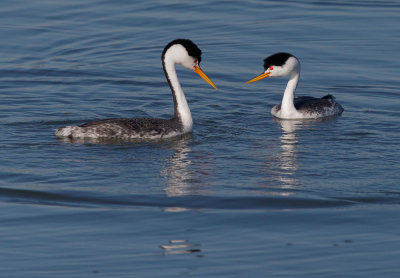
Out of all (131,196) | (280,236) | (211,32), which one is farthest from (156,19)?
(280,236)

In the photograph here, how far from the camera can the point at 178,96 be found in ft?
47.8

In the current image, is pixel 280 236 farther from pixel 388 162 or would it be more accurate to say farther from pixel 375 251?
pixel 388 162

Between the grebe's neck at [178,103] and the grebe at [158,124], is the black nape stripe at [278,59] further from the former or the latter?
the grebe's neck at [178,103]

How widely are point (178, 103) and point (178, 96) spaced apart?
130 millimetres

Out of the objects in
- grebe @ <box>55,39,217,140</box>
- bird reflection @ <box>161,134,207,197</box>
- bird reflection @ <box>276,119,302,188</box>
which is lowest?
bird reflection @ <box>161,134,207,197</box>

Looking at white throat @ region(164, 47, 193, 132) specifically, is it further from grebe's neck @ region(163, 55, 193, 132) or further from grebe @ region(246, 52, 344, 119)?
grebe @ region(246, 52, 344, 119)

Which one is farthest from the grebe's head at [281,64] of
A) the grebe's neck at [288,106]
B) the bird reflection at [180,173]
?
the bird reflection at [180,173]

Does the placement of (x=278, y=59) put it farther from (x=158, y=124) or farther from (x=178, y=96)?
(x=158, y=124)

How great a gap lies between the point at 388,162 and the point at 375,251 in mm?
3650

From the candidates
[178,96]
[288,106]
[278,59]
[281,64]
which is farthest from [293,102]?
[178,96]

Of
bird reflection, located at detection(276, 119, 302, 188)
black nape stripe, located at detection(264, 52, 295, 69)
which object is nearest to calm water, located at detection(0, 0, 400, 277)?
bird reflection, located at detection(276, 119, 302, 188)

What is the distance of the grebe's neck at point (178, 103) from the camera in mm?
14367

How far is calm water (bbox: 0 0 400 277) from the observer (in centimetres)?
905

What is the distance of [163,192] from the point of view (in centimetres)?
1111
